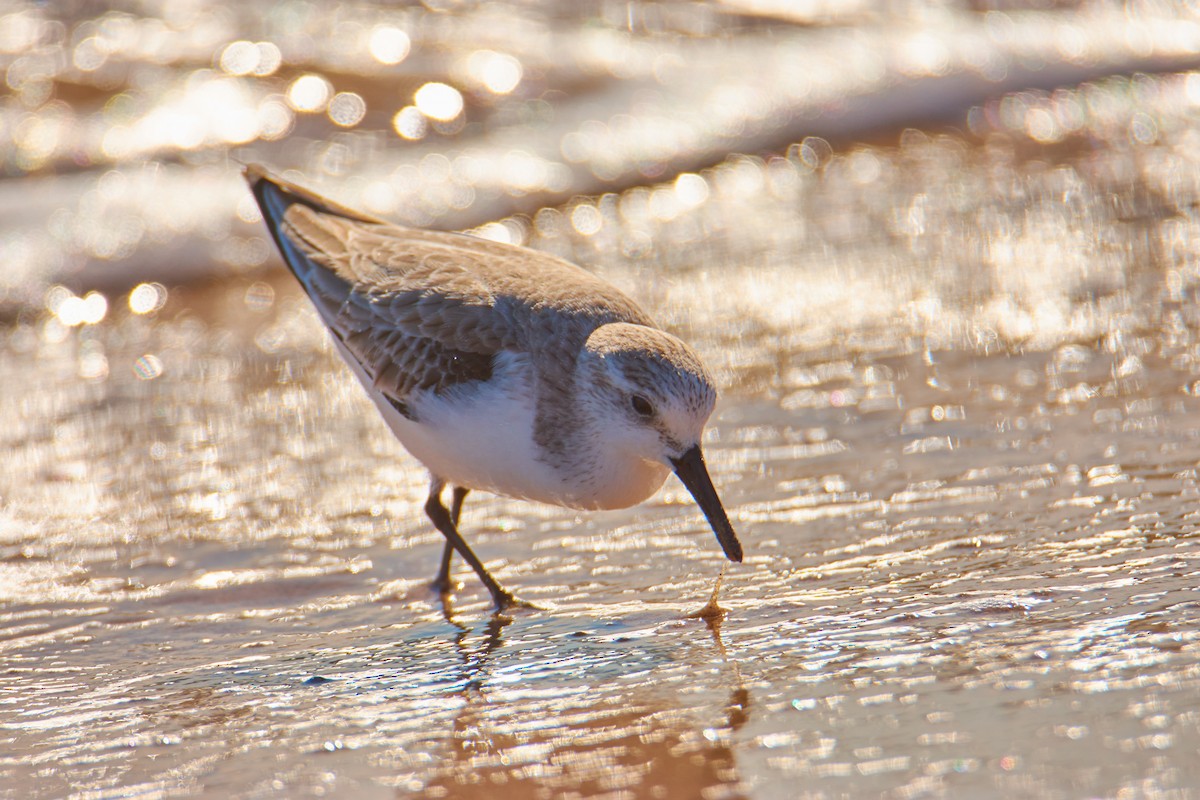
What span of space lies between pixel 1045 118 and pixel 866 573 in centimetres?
647

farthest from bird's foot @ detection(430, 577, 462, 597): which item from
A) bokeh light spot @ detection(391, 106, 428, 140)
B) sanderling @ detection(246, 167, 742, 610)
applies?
bokeh light spot @ detection(391, 106, 428, 140)

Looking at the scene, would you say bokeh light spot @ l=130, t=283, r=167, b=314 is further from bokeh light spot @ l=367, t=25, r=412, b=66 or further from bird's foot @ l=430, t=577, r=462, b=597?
bird's foot @ l=430, t=577, r=462, b=597

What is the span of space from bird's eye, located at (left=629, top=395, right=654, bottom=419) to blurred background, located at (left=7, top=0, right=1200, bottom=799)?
1.88ft

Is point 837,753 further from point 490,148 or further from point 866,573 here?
point 490,148

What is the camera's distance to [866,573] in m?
4.20

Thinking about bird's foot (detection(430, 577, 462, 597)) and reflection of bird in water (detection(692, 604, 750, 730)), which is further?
bird's foot (detection(430, 577, 462, 597))

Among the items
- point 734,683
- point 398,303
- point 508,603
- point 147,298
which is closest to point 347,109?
point 147,298

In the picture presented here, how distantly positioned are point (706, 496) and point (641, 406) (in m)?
0.31

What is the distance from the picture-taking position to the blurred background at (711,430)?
11.0 feet

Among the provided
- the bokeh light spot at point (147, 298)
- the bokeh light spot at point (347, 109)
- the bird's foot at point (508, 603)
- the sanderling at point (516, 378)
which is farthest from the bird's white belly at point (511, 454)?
the bokeh light spot at point (347, 109)

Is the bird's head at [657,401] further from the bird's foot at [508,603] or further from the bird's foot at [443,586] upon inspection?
the bird's foot at [443,586]

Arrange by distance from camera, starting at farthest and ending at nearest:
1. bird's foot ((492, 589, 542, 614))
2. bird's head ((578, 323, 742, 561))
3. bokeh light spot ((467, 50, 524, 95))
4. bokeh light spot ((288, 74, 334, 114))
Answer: bokeh light spot ((467, 50, 524, 95))
bokeh light spot ((288, 74, 334, 114))
bird's foot ((492, 589, 542, 614))
bird's head ((578, 323, 742, 561))

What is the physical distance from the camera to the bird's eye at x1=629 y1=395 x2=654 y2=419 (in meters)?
3.99

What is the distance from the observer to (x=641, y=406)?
402 cm
